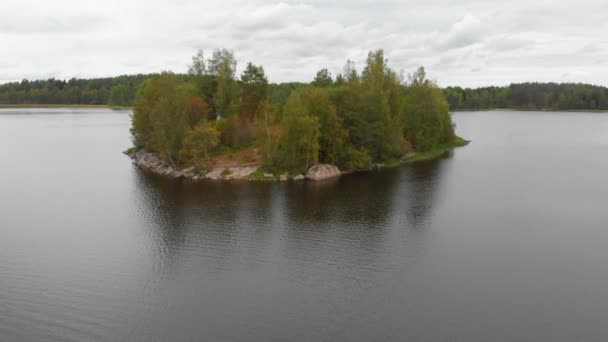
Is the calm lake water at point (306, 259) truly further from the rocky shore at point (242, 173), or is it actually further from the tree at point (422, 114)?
the tree at point (422, 114)

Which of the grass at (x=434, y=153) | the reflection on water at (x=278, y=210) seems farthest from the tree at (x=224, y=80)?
the grass at (x=434, y=153)

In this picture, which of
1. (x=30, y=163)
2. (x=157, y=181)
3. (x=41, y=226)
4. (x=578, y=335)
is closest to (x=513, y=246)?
(x=578, y=335)

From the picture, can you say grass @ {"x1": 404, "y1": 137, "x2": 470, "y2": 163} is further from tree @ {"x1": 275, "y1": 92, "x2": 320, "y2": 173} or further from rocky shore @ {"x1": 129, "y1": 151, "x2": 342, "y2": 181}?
tree @ {"x1": 275, "y1": 92, "x2": 320, "y2": 173}

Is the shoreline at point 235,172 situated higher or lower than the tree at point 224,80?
lower

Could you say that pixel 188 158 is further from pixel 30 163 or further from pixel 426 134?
pixel 426 134

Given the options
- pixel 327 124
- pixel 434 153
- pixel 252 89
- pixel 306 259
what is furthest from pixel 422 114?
pixel 306 259

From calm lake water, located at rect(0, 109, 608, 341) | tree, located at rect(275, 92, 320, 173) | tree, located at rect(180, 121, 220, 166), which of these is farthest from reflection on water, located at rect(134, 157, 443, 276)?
tree, located at rect(180, 121, 220, 166)
